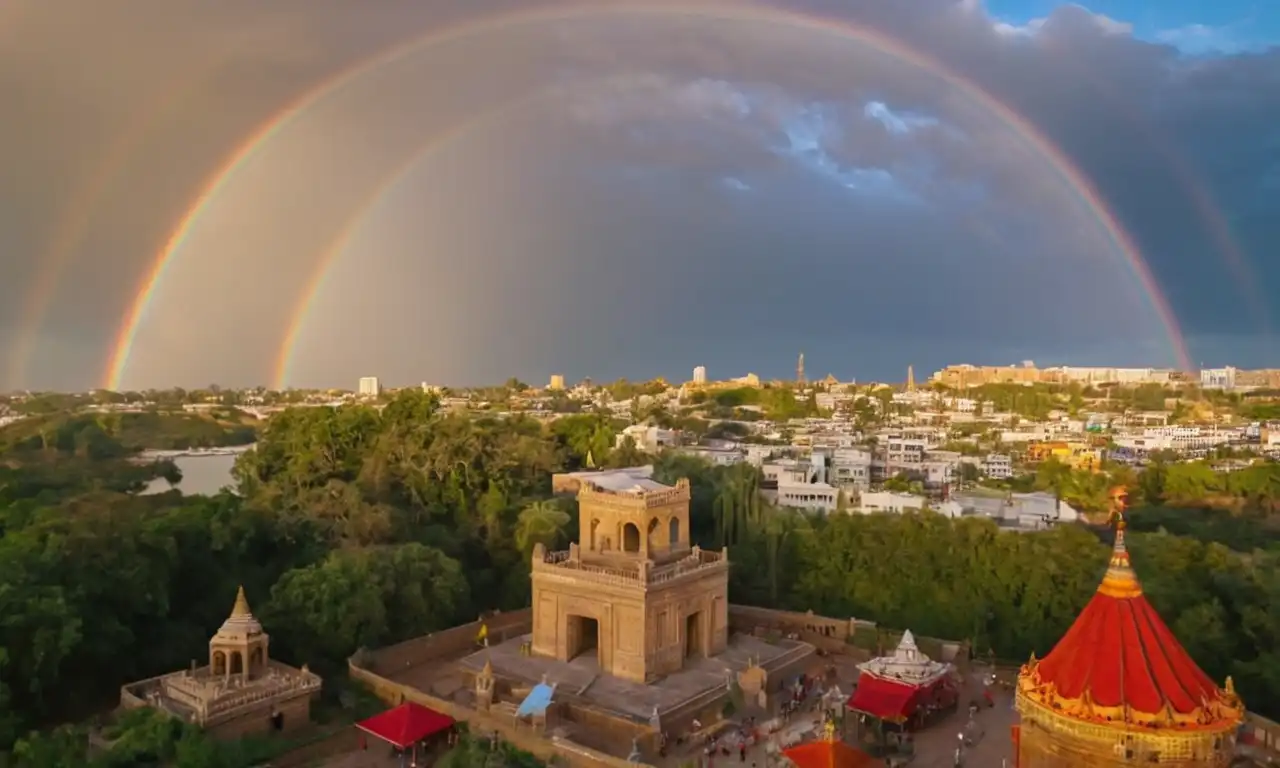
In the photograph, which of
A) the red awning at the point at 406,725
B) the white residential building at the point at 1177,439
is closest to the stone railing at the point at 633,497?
the red awning at the point at 406,725

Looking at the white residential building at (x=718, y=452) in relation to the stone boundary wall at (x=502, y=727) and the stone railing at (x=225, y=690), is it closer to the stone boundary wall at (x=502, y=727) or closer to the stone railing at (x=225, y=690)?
the stone boundary wall at (x=502, y=727)

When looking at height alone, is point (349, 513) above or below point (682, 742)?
above

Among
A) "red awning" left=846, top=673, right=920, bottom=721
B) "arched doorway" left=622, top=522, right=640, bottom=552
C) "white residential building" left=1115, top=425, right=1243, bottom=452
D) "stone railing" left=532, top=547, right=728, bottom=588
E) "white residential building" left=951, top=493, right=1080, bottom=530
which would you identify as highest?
"arched doorway" left=622, top=522, right=640, bottom=552

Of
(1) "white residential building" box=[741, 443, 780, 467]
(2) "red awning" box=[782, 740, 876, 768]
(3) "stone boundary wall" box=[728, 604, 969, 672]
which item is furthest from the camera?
(1) "white residential building" box=[741, 443, 780, 467]

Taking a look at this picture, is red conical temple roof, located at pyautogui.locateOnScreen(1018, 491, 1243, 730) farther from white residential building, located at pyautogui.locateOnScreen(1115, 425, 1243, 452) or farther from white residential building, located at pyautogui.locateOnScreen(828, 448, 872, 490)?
white residential building, located at pyautogui.locateOnScreen(1115, 425, 1243, 452)

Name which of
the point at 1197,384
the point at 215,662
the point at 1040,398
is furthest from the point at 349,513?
the point at 1197,384

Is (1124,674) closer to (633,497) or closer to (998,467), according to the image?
(633,497)

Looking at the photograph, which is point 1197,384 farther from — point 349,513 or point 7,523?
point 7,523

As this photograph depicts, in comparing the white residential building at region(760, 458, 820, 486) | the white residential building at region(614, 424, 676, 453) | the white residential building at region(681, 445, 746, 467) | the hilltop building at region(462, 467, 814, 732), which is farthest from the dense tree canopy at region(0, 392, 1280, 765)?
the white residential building at region(681, 445, 746, 467)
